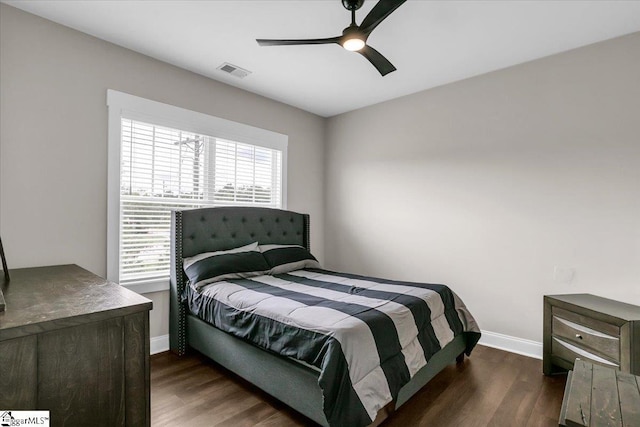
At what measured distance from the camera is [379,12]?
5.82 ft

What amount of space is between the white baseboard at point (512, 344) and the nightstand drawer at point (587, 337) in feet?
1.55

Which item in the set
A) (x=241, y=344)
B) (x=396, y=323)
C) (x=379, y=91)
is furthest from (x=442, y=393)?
(x=379, y=91)

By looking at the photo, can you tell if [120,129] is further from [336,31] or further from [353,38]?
[353,38]

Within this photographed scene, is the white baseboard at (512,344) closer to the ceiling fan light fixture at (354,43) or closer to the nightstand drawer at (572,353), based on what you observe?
the nightstand drawer at (572,353)

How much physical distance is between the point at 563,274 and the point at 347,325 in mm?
2229

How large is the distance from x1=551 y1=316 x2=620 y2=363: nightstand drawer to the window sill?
3313 millimetres

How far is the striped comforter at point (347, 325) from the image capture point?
165cm

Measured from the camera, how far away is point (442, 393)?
2.31m

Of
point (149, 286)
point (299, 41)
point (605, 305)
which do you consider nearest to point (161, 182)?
point (149, 286)

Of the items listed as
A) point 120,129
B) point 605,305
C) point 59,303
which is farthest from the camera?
point 120,129

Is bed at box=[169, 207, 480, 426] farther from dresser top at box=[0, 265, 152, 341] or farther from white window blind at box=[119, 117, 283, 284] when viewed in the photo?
dresser top at box=[0, 265, 152, 341]

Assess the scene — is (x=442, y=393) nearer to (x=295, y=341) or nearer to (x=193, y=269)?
(x=295, y=341)

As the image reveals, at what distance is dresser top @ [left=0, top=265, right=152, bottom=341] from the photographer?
3.52ft

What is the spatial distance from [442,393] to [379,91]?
304cm
